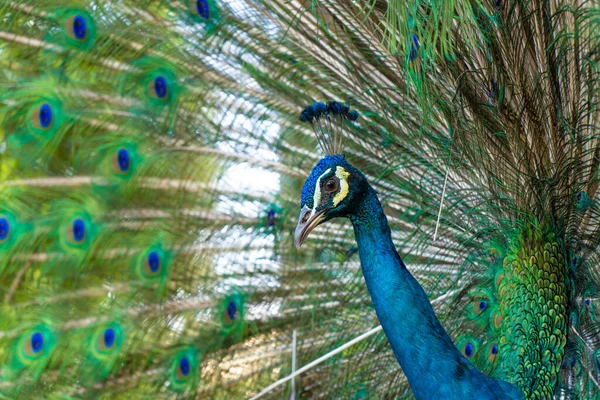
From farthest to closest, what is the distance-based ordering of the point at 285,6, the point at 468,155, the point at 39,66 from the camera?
the point at 39,66
the point at 285,6
the point at 468,155

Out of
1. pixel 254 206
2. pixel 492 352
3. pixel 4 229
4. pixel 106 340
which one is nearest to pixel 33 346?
pixel 106 340

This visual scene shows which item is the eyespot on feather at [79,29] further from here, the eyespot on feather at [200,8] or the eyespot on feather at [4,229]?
the eyespot on feather at [4,229]

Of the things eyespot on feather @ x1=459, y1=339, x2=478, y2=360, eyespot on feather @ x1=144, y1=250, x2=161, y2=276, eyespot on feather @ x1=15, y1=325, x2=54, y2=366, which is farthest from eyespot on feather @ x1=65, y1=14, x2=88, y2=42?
eyespot on feather @ x1=459, y1=339, x2=478, y2=360

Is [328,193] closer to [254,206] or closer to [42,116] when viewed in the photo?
[254,206]

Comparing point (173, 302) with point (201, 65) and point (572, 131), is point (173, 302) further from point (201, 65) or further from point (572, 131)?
point (572, 131)

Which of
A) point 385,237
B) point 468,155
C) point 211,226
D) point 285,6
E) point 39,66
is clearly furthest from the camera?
point 211,226

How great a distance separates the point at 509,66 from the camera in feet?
4.42

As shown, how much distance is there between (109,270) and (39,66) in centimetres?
64

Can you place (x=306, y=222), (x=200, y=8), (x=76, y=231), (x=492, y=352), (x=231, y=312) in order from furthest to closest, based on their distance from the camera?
(x=231, y=312) → (x=76, y=231) → (x=200, y=8) → (x=492, y=352) → (x=306, y=222)

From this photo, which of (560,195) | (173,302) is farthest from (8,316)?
(560,195)

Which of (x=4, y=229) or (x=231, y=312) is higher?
(x=4, y=229)

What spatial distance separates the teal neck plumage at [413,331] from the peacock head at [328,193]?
0.10 feet

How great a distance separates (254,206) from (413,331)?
3.48 feet

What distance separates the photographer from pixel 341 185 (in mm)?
1314
